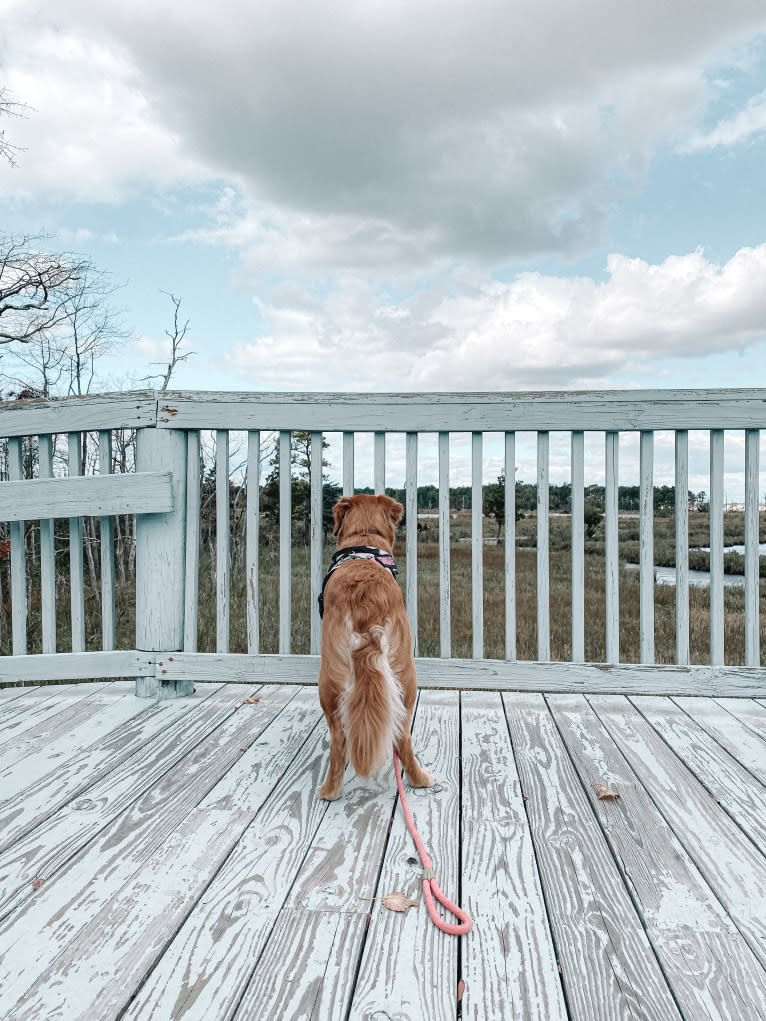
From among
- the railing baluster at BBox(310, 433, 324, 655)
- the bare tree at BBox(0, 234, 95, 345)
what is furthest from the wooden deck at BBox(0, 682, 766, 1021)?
the bare tree at BBox(0, 234, 95, 345)

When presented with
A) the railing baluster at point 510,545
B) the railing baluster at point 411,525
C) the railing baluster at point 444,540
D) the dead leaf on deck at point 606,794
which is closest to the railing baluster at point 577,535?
the railing baluster at point 510,545

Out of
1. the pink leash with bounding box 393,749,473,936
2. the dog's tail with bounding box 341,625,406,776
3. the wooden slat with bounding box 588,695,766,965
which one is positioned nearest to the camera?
the pink leash with bounding box 393,749,473,936

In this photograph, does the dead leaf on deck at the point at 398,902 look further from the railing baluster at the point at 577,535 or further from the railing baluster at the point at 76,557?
the railing baluster at the point at 76,557

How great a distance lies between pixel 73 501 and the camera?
289 centimetres

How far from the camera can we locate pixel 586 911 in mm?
1280

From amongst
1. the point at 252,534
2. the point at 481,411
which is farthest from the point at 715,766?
the point at 252,534

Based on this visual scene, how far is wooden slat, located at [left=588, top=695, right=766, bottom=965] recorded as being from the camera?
1313 millimetres

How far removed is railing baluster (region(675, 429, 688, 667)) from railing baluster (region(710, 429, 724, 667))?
0.12 metres

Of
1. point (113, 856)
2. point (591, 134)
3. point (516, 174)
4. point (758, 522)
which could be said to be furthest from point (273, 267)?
point (113, 856)

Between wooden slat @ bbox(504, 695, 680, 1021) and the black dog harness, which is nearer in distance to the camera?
wooden slat @ bbox(504, 695, 680, 1021)

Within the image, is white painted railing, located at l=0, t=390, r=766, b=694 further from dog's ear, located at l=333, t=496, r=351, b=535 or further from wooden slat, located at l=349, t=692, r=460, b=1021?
wooden slat, located at l=349, t=692, r=460, b=1021

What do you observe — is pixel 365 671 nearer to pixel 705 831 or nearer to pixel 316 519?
pixel 705 831

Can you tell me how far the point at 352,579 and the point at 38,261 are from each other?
10.1 metres

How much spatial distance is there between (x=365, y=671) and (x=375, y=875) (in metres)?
0.47
